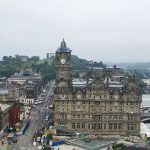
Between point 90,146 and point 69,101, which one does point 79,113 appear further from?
point 90,146

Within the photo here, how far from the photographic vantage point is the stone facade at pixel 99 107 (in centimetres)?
10356

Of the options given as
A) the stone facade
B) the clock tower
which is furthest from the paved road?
the clock tower

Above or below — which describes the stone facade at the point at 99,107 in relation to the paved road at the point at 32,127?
above

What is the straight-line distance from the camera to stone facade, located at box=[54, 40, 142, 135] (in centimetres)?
10356

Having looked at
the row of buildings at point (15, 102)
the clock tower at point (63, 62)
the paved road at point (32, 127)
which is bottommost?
the paved road at point (32, 127)

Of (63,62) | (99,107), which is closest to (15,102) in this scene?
(63,62)

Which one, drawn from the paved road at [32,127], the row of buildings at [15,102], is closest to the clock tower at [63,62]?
the paved road at [32,127]

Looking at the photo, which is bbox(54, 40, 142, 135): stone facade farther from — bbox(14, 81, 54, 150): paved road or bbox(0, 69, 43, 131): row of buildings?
bbox(0, 69, 43, 131): row of buildings

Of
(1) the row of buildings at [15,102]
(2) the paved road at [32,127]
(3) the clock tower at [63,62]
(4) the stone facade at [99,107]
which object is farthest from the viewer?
(3) the clock tower at [63,62]

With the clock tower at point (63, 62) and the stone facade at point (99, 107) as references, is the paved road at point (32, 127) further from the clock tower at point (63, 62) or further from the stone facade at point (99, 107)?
the clock tower at point (63, 62)

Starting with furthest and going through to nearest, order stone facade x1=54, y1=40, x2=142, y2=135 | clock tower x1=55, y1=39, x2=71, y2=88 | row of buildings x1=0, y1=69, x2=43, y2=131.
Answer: clock tower x1=55, y1=39, x2=71, y2=88 → row of buildings x1=0, y1=69, x2=43, y2=131 → stone facade x1=54, y1=40, x2=142, y2=135

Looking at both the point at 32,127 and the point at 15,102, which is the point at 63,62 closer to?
the point at 15,102

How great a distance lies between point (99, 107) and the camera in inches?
4107

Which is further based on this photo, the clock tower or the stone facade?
the clock tower
